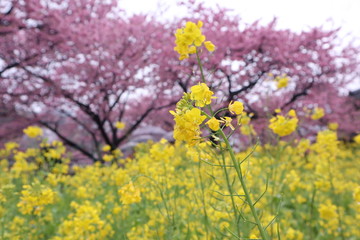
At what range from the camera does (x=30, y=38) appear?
20.6 ft

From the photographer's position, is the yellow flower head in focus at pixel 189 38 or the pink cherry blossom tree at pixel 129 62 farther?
the pink cherry blossom tree at pixel 129 62

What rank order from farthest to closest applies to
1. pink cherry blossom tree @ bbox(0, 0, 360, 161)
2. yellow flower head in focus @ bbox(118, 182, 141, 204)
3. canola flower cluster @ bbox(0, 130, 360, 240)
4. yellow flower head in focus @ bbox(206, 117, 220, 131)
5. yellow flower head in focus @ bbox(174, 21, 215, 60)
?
pink cherry blossom tree @ bbox(0, 0, 360, 161)
canola flower cluster @ bbox(0, 130, 360, 240)
yellow flower head in focus @ bbox(118, 182, 141, 204)
yellow flower head in focus @ bbox(174, 21, 215, 60)
yellow flower head in focus @ bbox(206, 117, 220, 131)

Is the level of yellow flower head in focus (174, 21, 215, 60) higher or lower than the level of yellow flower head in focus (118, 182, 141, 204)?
higher

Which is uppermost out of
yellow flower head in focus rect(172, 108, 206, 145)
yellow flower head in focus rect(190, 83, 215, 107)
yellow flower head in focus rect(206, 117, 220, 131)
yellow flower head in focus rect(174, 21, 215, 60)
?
yellow flower head in focus rect(174, 21, 215, 60)

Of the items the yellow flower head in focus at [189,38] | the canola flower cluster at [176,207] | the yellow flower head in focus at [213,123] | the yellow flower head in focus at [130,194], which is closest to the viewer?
the yellow flower head in focus at [213,123]

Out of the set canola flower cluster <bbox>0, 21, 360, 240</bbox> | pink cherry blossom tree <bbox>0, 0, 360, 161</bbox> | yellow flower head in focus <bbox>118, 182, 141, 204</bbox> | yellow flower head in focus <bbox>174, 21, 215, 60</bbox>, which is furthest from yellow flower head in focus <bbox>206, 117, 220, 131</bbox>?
pink cherry blossom tree <bbox>0, 0, 360, 161</bbox>

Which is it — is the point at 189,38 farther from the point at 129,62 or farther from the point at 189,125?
the point at 129,62

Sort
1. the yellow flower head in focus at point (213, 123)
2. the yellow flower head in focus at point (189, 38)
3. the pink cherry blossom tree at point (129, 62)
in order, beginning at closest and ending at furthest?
the yellow flower head in focus at point (213, 123) → the yellow flower head in focus at point (189, 38) → the pink cherry blossom tree at point (129, 62)

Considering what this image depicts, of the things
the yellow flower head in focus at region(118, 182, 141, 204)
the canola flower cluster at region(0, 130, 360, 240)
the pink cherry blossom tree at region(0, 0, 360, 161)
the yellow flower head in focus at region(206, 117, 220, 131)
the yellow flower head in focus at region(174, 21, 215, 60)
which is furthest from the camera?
the pink cherry blossom tree at region(0, 0, 360, 161)

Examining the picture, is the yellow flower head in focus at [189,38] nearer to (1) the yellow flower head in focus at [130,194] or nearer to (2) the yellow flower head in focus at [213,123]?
(2) the yellow flower head in focus at [213,123]

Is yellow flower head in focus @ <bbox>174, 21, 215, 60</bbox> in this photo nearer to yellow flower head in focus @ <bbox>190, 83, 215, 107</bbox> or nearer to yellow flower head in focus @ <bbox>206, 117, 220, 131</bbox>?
yellow flower head in focus @ <bbox>190, 83, 215, 107</bbox>

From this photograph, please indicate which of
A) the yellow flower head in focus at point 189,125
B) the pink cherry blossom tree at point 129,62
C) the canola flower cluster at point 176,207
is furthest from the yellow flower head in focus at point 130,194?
the pink cherry blossom tree at point 129,62

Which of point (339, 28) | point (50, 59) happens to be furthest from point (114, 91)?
point (339, 28)

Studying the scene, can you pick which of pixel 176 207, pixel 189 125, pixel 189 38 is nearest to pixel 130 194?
pixel 189 125
